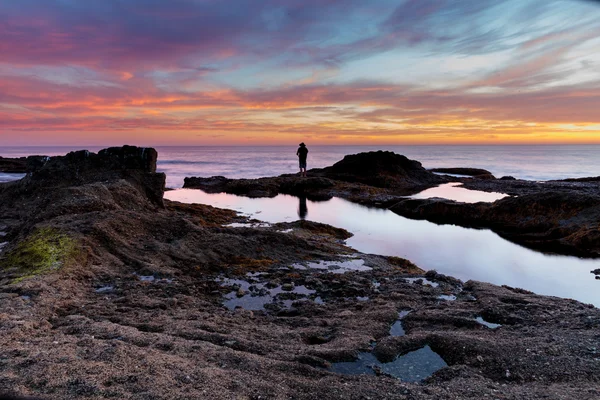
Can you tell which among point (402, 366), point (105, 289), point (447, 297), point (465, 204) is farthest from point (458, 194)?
point (105, 289)

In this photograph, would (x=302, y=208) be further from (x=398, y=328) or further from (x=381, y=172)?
(x=398, y=328)

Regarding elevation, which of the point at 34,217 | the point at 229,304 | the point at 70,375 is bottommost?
the point at 229,304

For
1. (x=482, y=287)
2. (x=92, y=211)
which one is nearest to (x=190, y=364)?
(x=482, y=287)

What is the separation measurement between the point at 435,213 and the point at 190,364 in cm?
1657

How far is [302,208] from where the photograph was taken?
21344 mm

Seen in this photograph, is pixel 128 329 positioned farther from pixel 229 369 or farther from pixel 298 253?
pixel 298 253

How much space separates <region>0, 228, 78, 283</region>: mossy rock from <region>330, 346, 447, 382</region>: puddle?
5882mm

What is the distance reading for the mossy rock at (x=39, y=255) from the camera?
7.33 m

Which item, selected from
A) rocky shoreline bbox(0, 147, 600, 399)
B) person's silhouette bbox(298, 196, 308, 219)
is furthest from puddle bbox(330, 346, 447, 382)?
A: person's silhouette bbox(298, 196, 308, 219)

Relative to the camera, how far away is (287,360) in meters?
4.67

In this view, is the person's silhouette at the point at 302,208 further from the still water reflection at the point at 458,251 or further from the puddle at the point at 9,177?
the puddle at the point at 9,177

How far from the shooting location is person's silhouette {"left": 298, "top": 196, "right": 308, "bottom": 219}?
62.8ft

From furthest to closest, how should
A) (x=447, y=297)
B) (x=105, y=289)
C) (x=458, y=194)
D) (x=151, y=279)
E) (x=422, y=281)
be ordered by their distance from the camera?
(x=458, y=194) < (x=422, y=281) < (x=151, y=279) < (x=447, y=297) < (x=105, y=289)

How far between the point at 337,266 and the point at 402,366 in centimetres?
531
